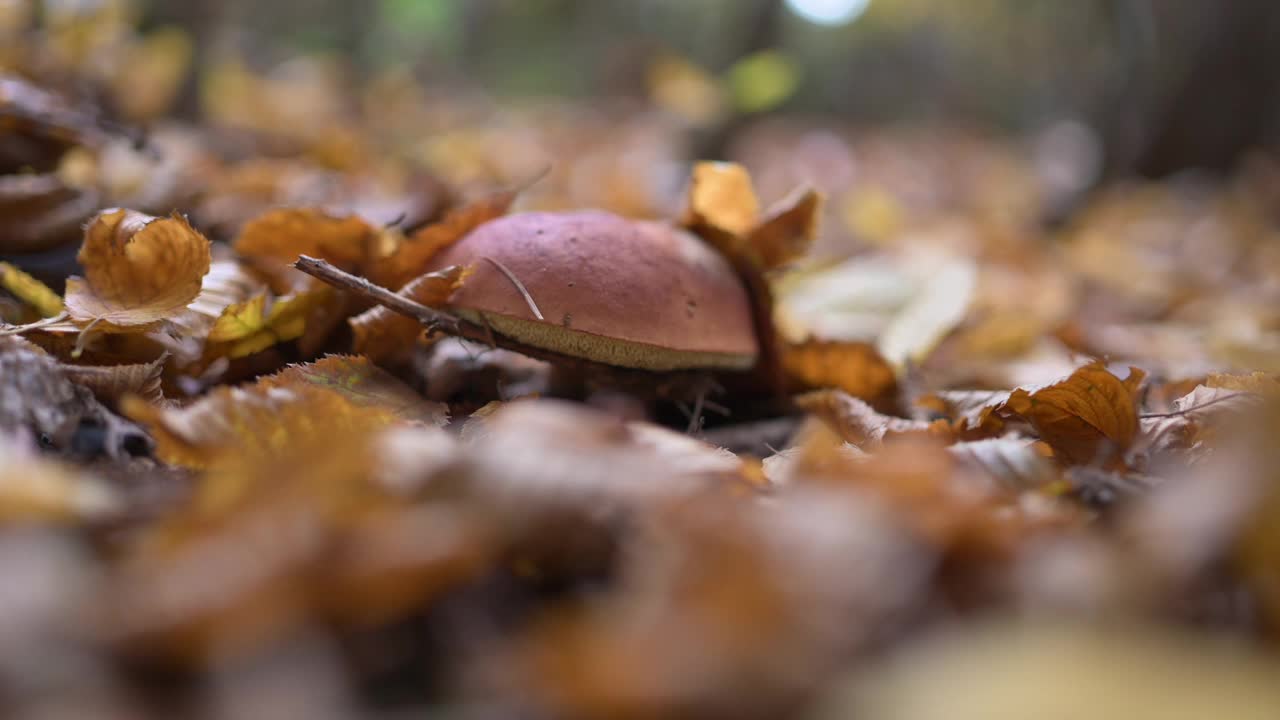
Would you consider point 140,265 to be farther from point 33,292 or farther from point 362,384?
point 362,384

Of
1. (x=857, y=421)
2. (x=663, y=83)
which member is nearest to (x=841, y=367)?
(x=857, y=421)

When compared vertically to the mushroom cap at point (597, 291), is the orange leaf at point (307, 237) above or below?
below

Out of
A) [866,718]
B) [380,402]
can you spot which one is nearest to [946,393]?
[380,402]

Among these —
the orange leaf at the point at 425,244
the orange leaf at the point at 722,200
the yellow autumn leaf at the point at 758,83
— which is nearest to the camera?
the orange leaf at the point at 425,244

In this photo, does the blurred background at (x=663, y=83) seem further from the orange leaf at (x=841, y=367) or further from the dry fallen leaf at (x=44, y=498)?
the dry fallen leaf at (x=44, y=498)

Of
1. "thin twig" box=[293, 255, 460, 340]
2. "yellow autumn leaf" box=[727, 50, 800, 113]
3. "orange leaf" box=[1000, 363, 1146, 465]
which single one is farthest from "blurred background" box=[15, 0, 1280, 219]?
"orange leaf" box=[1000, 363, 1146, 465]

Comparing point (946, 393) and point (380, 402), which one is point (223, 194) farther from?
point (946, 393)

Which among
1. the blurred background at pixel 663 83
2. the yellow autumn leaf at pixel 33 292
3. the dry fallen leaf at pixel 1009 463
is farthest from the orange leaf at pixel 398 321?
the blurred background at pixel 663 83
